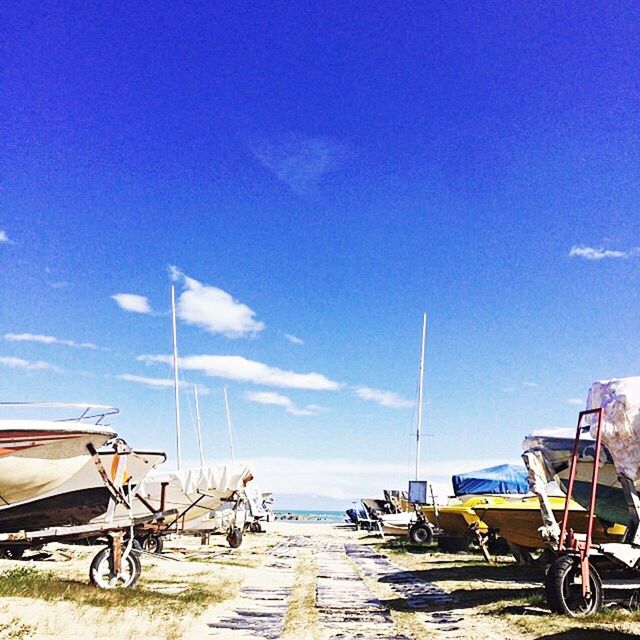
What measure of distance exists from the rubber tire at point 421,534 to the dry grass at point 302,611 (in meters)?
11.9

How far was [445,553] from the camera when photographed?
22.8 metres

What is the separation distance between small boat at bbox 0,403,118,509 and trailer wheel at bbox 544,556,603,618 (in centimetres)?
794

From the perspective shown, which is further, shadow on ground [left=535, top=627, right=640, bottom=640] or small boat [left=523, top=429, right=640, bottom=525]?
small boat [left=523, top=429, right=640, bottom=525]

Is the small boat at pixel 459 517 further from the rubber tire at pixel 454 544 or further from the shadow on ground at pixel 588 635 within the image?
the shadow on ground at pixel 588 635

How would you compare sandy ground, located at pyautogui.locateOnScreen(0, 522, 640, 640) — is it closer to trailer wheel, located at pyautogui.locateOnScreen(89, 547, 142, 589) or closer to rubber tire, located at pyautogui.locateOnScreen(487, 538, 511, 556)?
trailer wheel, located at pyautogui.locateOnScreen(89, 547, 142, 589)

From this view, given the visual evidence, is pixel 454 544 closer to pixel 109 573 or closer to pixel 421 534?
pixel 421 534

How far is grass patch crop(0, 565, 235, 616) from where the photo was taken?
33.4ft

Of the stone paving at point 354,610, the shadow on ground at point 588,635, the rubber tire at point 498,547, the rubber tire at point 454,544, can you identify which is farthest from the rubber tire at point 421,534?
the shadow on ground at point 588,635

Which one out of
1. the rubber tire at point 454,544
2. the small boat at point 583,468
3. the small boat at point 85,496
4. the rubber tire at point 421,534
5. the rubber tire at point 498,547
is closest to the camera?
the small boat at point 583,468

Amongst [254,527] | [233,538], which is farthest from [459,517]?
[254,527]

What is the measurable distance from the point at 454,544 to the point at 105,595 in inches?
590

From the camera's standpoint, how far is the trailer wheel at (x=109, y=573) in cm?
1187

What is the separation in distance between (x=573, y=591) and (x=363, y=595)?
4382 mm

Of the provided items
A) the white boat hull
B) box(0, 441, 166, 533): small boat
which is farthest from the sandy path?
the white boat hull
